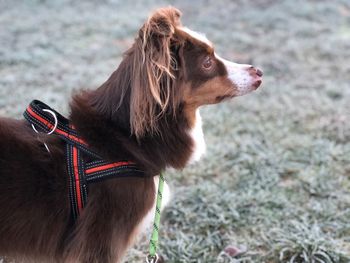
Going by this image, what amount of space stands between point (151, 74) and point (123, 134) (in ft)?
1.26

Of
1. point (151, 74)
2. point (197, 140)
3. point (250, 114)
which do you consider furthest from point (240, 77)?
point (250, 114)

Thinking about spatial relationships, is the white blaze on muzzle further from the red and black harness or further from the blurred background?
the blurred background

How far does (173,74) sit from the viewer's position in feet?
7.63

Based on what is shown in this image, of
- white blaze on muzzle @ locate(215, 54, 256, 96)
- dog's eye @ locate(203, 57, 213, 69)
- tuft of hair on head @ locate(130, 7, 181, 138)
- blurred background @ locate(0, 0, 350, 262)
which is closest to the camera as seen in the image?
tuft of hair on head @ locate(130, 7, 181, 138)

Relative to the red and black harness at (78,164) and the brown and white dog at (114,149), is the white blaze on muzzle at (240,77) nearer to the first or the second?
the brown and white dog at (114,149)

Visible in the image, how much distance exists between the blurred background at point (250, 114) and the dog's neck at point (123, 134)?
1.23 metres

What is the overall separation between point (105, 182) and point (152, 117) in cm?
42

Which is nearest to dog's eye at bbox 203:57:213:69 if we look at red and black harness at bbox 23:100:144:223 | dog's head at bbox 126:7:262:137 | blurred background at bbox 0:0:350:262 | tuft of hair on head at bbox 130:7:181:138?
dog's head at bbox 126:7:262:137

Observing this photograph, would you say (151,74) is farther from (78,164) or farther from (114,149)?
(78,164)

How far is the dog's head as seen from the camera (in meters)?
2.11

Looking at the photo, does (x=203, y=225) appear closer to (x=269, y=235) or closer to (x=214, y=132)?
(x=269, y=235)

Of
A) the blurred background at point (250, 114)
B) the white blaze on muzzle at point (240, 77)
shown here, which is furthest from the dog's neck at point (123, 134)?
the blurred background at point (250, 114)

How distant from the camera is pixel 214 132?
5.39 m

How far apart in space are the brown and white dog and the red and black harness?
0.11 feet
